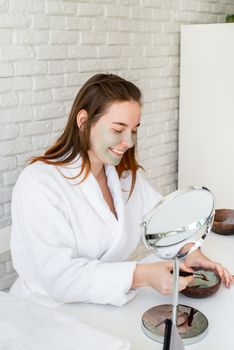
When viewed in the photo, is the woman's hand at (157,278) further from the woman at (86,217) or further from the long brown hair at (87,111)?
the long brown hair at (87,111)

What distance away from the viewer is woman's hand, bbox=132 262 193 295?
1.12m

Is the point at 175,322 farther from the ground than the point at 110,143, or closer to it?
closer to it

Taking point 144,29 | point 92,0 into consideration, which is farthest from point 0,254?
point 144,29

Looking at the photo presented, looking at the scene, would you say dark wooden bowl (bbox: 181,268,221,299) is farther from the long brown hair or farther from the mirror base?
the long brown hair

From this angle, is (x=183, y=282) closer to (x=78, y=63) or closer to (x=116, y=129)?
(x=116, y=129)

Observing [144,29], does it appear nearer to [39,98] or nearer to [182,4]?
[182,4]

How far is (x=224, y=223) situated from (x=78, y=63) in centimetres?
104

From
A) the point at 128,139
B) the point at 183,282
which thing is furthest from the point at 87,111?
the point at 183,282

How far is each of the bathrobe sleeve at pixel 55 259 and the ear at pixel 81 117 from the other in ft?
0.70

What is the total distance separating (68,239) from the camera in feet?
4.15

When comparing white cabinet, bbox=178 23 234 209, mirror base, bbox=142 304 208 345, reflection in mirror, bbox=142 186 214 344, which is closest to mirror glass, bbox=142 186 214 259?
reflection in mirror, bbox=142 186 214 344

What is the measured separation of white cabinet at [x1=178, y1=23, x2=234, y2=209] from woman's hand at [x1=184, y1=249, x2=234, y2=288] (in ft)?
4.78

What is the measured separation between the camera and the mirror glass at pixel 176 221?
812 millimetres

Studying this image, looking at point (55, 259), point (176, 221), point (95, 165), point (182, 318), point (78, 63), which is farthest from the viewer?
point (78, 63)
